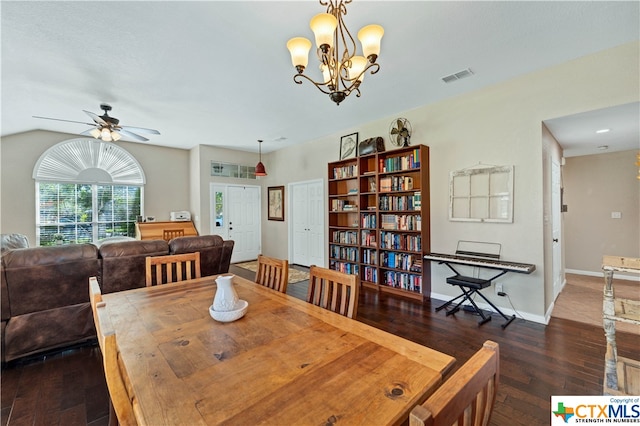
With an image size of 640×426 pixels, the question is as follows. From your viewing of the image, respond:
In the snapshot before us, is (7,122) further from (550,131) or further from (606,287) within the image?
(550,131)

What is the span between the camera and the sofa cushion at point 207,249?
307cm

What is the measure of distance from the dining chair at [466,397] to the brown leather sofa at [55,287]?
3.04 metres

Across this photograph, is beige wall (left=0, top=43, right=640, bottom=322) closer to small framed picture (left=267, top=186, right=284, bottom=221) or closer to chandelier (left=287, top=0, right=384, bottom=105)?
chandelier (left=287, top=0, right=384, bottom=105)

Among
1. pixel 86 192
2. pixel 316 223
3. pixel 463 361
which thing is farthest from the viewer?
pixel 316 223

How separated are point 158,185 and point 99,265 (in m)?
4.20

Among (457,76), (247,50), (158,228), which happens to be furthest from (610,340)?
(158,228)

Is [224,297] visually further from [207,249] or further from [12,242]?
[12,242]

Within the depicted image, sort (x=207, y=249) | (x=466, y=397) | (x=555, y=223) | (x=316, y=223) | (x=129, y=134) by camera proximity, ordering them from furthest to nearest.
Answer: (x=316, y=223) → (x=129, y=134) → (x=555, y=223) → (x=207, y=249) → (x=466, y=397)

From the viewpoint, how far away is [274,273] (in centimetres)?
210

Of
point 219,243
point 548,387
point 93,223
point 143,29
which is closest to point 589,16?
point 548,387

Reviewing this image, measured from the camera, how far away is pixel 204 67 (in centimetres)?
286

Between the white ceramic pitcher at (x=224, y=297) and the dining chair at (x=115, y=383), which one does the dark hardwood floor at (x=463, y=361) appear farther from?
the dining chair at (x=115, y=383)

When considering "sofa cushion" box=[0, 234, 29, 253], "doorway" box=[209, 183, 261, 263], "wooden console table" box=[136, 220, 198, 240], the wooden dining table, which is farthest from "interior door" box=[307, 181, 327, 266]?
"sofa cushion" box=[0, 234, 29, 253]

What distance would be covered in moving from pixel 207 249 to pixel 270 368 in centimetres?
250
